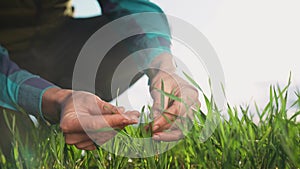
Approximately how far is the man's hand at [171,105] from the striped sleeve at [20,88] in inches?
12.4

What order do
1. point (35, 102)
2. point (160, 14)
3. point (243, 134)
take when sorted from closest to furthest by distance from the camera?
point (243, 134) < point (35, 102) < point (160, 14)

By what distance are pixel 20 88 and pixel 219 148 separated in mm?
637

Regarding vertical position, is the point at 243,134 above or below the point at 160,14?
below

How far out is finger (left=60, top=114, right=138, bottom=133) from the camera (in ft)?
2.79

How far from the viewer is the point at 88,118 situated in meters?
0.89

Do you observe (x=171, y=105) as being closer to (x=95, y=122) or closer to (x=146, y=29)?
(x=95, y=122)

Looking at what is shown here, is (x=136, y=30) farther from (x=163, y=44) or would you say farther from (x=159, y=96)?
(x=159, y=96)

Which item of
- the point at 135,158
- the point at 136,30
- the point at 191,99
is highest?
the point at 136,30

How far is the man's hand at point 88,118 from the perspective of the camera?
0.87m

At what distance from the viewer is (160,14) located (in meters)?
1.49

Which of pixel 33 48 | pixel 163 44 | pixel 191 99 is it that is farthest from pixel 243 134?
pixel 33 48

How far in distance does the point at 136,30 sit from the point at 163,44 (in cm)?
18

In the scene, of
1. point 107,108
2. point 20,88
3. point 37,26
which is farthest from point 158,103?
point 37,26

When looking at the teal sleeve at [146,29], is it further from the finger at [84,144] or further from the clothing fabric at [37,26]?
the finger at [84,144]
